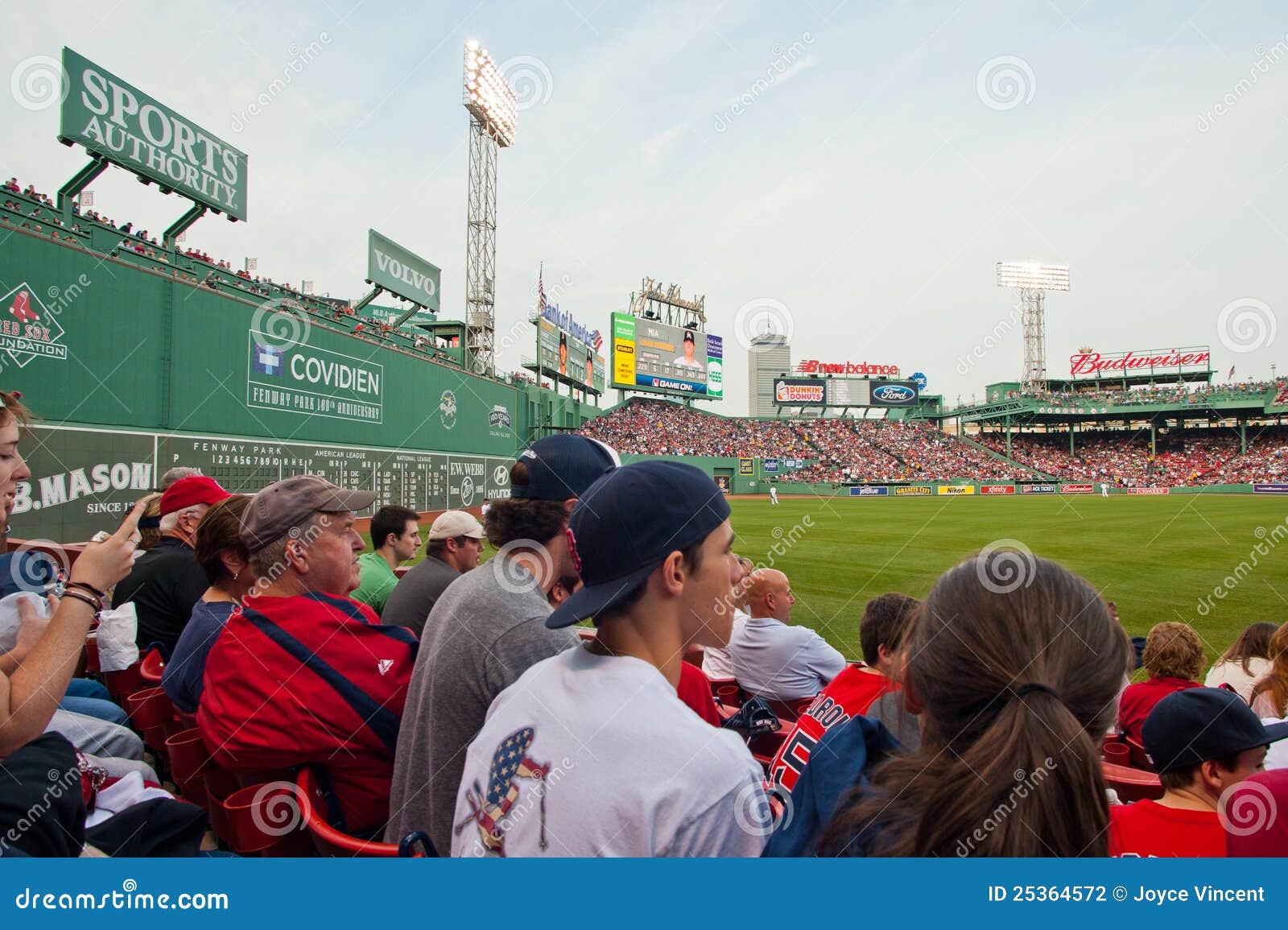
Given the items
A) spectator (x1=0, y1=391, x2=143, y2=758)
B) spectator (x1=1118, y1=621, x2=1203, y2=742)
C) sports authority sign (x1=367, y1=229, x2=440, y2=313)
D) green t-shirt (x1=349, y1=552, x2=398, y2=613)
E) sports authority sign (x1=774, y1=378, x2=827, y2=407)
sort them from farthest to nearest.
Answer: sports authority sign (x1=774, y1=378, x2=827, y2=407)
sports authority sign (x1=367, y1=229, x2=440, y2=313)
green t-shirt (x1=349, y1=552, x2=398, y2=613)
spectator (x1=1118, y1=621, x2=1203, y2=742)
spectator (x1=0, y1=391, x2=143, y2=758)

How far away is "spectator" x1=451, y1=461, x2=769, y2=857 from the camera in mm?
1077

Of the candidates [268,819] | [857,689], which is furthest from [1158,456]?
[268,819]

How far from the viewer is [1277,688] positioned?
3.47 m

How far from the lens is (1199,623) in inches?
329

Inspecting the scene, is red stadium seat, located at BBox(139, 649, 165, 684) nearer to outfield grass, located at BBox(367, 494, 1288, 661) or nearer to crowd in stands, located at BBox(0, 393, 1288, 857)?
crowd in stands, located at BBox(0, 393, 1288, 857)

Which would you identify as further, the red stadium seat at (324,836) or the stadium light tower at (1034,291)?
the stadium light tower at (1034,291)

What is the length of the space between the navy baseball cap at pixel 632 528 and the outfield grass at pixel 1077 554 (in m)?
3.44

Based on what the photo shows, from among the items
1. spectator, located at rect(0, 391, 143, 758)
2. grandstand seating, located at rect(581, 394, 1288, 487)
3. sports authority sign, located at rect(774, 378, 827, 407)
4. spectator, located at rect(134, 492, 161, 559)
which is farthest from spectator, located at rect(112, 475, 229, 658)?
sports authority sign, located at rect(774, 378, 827, 407)

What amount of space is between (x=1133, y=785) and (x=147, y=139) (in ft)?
63.4

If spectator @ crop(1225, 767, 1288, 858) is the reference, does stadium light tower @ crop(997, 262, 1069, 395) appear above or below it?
above

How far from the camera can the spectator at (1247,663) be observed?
158 inches

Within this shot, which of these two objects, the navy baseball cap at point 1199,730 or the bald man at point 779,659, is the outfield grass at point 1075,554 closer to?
the bald man at point 779,659

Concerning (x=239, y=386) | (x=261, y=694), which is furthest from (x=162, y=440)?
(x=261, y=694)

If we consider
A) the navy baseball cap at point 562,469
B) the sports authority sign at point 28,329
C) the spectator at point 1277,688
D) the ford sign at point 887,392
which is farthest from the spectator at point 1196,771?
the ford sign at point 887,392
